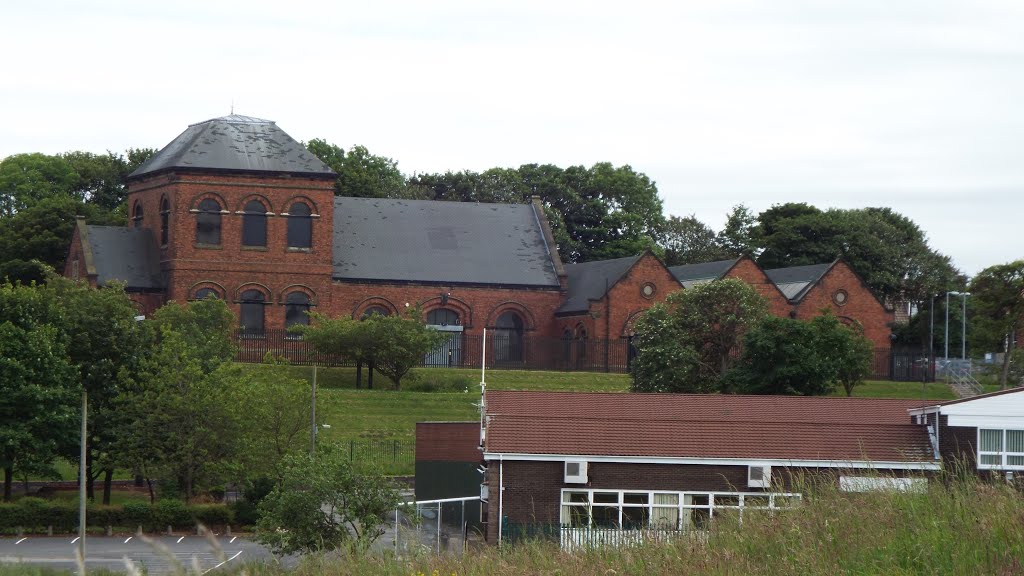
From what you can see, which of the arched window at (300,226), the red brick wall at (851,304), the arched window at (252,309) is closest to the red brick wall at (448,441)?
the arched window at (252,309)

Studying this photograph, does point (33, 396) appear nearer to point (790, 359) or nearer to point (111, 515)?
point (111, 515)

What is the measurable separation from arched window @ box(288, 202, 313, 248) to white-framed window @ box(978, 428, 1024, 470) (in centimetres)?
3861

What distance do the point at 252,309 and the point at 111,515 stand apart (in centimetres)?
2564

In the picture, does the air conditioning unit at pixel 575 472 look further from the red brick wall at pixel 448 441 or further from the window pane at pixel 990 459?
the red brick wall at pixel 448 441

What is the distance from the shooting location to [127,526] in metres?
35.0

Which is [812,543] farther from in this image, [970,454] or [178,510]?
[178,510]

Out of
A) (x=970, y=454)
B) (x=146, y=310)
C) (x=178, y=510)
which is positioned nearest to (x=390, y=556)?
(x=970, y=454)

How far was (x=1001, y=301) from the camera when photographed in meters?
56.9

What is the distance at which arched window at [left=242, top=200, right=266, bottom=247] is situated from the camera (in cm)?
6038

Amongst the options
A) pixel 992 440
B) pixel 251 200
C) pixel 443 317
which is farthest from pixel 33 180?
pixel 992 440

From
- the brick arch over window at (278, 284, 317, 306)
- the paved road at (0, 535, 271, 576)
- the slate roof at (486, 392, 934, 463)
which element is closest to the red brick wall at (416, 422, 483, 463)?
the paved road at (0, 535, 271, 576)

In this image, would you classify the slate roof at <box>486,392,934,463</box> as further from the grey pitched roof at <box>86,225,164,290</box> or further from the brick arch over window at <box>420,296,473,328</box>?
the grey pitched roof at <box>86,225,164,290</box>

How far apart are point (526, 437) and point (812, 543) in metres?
16.9

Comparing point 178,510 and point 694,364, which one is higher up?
point 694,364
